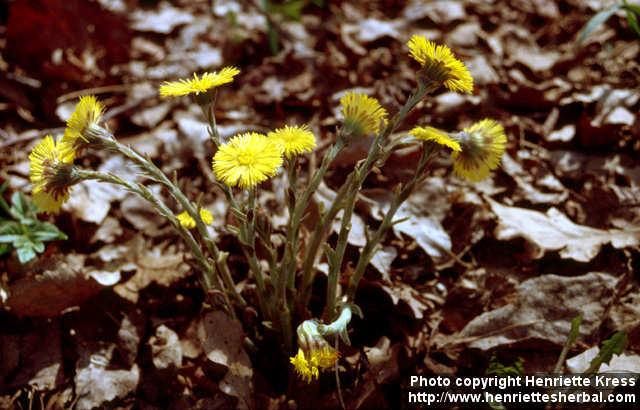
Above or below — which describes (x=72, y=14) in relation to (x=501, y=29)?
below

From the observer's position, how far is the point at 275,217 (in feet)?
6.76

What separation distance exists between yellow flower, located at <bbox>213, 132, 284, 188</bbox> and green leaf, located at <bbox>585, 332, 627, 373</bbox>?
1.08 metres

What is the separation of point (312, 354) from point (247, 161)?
522mm

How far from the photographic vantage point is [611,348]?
1.37 metres

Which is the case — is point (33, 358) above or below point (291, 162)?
below

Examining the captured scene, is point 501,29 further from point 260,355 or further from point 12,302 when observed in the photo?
point 12,302

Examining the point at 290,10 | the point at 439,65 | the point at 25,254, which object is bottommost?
the point at 25,254

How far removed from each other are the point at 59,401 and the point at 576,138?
2463 millimetres

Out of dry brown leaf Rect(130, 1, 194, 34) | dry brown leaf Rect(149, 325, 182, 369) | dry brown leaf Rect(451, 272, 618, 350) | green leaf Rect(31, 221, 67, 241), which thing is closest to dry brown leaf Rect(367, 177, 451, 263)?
dry brown leaf Rect(451, 272, 618, 350)

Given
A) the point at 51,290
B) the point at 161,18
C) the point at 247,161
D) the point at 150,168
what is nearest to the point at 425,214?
the point at 247,161

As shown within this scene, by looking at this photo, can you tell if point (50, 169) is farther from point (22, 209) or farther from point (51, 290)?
point (22, 209)

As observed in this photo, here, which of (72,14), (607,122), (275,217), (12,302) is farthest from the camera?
(72,14)

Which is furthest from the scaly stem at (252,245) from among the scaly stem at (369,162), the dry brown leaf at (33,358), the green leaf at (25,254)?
the green leaf at (25,254)

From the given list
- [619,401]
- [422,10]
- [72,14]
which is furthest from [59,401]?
[422,10]
